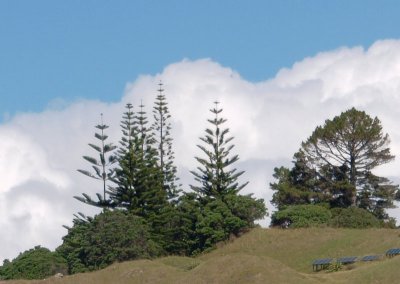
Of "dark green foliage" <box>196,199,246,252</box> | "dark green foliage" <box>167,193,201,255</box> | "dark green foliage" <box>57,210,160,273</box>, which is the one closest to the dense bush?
"dark green foliage" <box>196,199,246,252</box>

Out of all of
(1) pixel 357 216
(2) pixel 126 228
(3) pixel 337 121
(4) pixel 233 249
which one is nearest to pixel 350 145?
(3) pixel 337 121

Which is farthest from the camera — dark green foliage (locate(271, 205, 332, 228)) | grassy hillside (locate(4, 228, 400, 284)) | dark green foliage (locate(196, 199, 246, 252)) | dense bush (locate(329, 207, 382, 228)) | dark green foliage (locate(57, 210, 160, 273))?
dark green foliage (locate(271, 205, 332, 228))

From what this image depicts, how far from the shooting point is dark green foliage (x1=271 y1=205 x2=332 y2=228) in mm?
61000

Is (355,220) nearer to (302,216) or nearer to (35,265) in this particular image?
(302,216)

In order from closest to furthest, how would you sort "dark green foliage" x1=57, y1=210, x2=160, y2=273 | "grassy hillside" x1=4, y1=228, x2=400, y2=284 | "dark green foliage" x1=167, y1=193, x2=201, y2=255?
"grassy hillside" x1=4, y1=228, x2=400, y2=284, "dark green foliage" x1=57, y1=210, x2=160, y2=273, "dark green foliage" x1=167, y1=193, x2=201, y2=255

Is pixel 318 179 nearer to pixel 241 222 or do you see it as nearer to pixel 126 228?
pixel 241 222

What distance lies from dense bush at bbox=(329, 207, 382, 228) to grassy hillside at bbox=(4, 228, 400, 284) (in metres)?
3.94

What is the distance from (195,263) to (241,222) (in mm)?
9583

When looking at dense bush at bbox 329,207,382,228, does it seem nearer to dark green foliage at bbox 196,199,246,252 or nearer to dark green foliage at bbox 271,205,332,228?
dark green foliage at bbox 271,205,332,228

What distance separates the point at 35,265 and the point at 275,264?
80.3ft

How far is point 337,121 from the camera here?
6544 centimetres

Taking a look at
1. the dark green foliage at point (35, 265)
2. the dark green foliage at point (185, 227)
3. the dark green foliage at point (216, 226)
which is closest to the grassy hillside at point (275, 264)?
the dark green foliage at point (216, 226)

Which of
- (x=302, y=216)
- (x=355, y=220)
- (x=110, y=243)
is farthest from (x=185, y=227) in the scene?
(x=355, y=220)

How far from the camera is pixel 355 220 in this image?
60.1m
